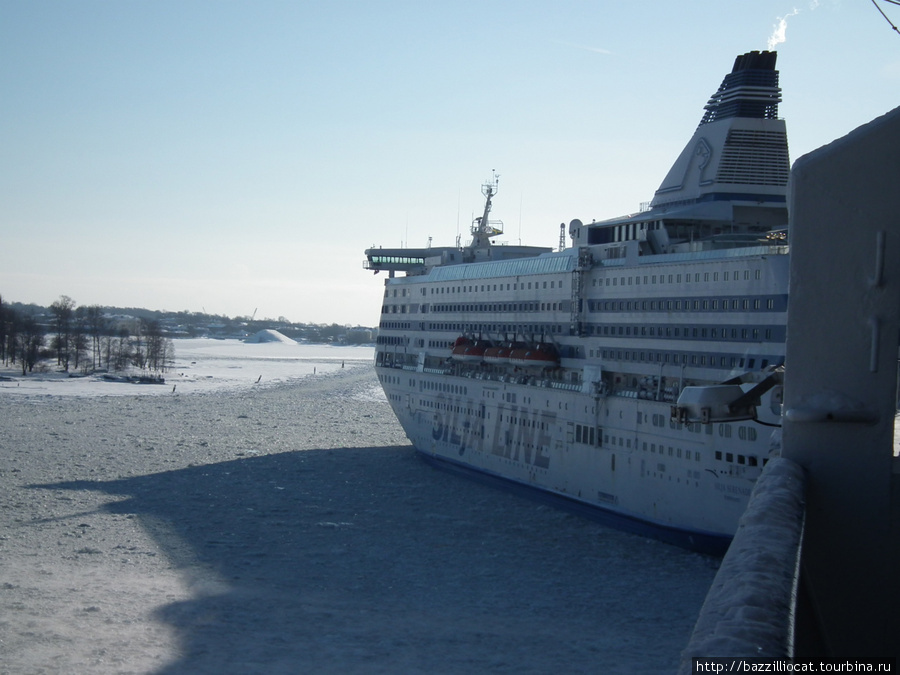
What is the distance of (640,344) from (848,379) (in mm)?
17342

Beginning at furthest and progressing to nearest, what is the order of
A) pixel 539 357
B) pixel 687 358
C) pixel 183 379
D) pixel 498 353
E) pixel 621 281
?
pixel 183 379
pixel 498 353
pixel 539 357
pixel 621 281
pixel 687 358

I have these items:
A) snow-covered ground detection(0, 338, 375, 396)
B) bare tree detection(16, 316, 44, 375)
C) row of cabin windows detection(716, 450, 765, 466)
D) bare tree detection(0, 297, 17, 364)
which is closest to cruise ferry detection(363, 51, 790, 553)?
row of cabin windows detection(716, 450, 765, 466)

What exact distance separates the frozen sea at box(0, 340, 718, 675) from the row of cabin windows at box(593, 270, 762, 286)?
5.94 metres

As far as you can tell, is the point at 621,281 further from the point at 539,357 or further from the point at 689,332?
the point at 539,357

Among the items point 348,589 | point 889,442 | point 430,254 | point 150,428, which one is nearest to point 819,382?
point 889,442

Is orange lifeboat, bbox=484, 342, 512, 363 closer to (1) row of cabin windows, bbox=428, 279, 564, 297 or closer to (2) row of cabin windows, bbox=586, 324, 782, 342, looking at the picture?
(1) row of cabin windows, bbox=428, 279, 564, 297

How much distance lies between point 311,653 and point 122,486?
14.1 m

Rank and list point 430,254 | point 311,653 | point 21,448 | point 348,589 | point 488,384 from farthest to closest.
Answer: point 430,254 → point 21,448 → point 488,384 → point 348,589 → point 311,653

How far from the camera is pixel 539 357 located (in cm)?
2383

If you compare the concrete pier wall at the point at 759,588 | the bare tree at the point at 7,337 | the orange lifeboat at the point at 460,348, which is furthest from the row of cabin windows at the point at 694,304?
the bare tree at the point at 7,337

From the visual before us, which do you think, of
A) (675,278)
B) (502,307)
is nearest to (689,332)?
(675,278)

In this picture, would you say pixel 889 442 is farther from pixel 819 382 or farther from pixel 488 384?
pixel 488 384

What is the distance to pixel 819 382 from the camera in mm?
3674

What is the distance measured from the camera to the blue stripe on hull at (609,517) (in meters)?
17.9
